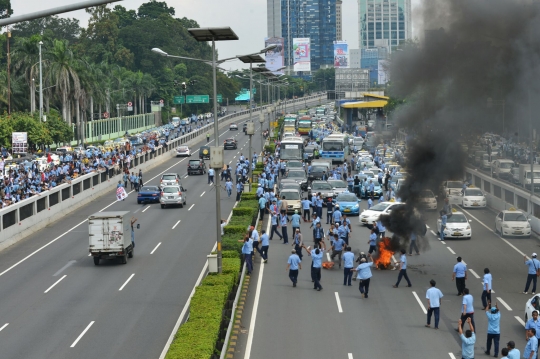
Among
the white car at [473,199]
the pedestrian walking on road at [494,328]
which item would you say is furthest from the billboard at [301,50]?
the pedestrian walking on road at [494,328]

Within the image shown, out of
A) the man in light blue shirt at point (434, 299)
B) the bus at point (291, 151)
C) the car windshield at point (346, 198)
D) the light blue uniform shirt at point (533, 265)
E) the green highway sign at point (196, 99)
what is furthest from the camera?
the green highway sign at point (196, 99)

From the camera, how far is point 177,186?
1837 inches

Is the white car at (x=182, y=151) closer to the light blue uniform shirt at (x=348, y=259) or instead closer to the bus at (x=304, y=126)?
the bus at (x=304, y=126)

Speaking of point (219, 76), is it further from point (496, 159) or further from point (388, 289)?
point (388, 289)

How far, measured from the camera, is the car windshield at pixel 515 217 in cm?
3672

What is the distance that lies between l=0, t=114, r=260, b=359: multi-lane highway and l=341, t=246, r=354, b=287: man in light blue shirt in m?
5.00

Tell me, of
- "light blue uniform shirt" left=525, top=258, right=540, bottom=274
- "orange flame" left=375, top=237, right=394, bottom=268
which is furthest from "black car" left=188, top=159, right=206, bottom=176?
"light blue uniform shirt" left=525, top=258, right=540, bottom=274

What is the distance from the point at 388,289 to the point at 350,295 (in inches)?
58.6

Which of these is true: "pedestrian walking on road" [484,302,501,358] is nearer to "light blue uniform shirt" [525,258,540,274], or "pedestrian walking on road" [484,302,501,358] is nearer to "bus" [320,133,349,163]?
"light blue uniform shirt" [525,258,540,274]

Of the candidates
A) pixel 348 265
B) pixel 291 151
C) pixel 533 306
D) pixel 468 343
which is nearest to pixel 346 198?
pixel 348 265

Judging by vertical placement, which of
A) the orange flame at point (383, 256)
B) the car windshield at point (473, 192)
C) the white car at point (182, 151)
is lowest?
the orange flame at point (383, 256)

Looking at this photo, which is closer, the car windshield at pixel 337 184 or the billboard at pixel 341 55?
the car windshield at pixel 337 184

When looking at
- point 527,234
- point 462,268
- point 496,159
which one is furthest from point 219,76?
point 462,268

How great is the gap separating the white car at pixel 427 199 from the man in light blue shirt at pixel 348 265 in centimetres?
474
